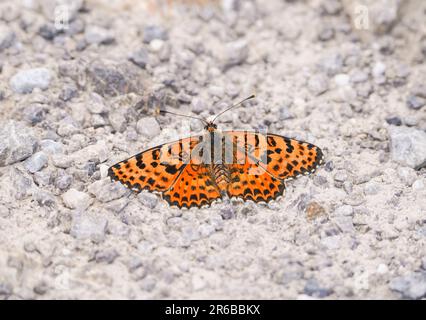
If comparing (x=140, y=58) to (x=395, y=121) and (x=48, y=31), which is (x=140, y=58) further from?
(x=395, y=121)

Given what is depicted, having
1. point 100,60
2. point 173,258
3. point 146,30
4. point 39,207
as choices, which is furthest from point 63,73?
point 173,258

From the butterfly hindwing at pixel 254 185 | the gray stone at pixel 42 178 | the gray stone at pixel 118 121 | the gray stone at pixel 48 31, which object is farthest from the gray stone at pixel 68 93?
the butterfly hindwing at pixel 254 185

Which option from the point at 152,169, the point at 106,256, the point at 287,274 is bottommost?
the point at 287,274

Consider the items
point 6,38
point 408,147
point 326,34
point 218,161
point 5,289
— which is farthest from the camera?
point 326,34

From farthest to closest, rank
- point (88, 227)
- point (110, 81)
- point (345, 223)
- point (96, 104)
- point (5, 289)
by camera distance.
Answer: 1. point (110, 81)
2. point (96, 104)
3. point (345, 223)
4. point (88, 227)
5. point (5, 289)

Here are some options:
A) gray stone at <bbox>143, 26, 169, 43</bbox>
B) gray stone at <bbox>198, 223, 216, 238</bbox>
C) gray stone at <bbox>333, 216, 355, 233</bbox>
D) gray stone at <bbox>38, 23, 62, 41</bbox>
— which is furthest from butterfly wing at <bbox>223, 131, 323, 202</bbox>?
gray stone at <bbox>38, 23, 62, 41</bbox>

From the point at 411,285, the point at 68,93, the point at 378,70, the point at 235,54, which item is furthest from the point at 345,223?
the point at 68,93

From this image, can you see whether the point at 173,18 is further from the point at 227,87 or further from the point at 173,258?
the point at 173,258

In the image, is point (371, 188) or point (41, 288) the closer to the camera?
point (41, 288)
